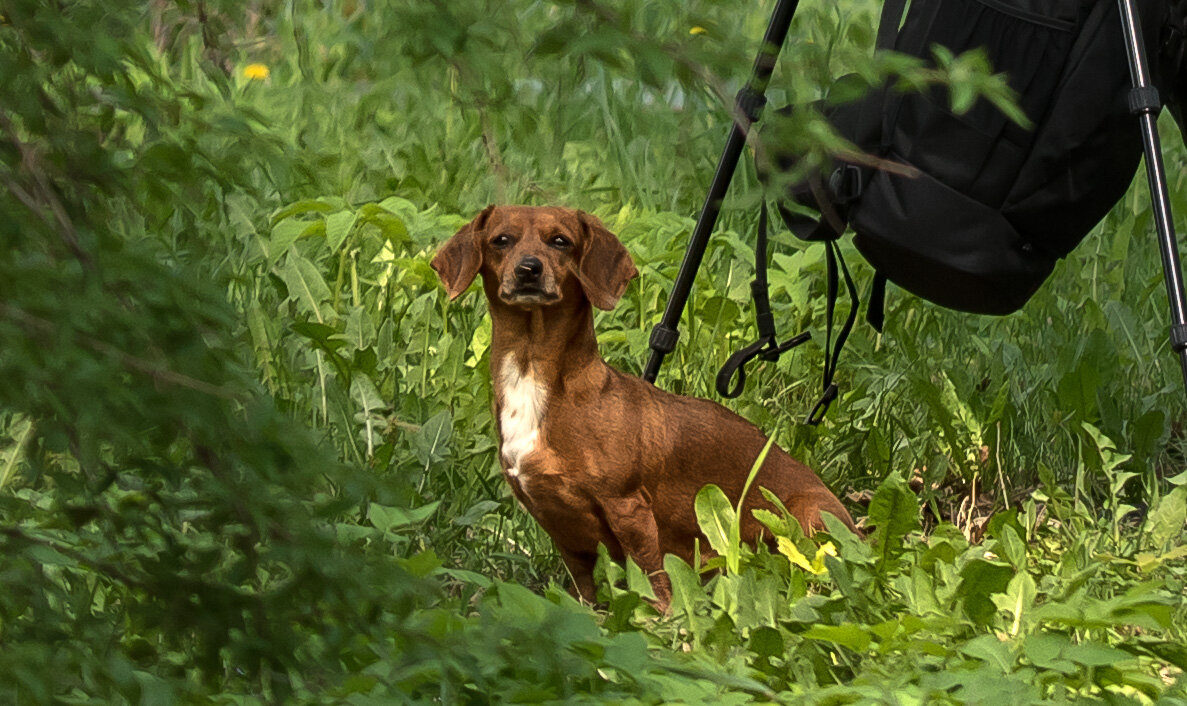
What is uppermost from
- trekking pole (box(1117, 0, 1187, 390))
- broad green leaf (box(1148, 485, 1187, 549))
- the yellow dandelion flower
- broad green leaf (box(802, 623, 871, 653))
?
trekking pole (box(1117, 0, 1187, 390))

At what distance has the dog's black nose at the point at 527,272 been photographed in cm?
311

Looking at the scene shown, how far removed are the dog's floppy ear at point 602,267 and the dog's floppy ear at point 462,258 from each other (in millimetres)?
211

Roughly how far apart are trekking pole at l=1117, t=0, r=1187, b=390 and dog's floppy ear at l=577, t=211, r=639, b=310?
3.43ft

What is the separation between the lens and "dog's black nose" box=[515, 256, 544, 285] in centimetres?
311

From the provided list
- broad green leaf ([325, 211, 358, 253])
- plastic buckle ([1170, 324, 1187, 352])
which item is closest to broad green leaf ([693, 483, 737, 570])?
plastic buckle ([1170, 324, 1187, 352])

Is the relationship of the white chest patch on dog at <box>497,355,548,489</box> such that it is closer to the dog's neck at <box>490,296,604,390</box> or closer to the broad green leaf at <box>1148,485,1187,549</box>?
the dog's neck at <box>490,296,604,390</box>

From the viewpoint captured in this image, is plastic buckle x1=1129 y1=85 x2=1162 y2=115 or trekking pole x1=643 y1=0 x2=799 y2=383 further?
trekking pole x1=643 y1=0 x2=799 y2=383

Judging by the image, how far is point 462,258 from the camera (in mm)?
3273

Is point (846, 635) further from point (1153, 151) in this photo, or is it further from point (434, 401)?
point (434, 401)

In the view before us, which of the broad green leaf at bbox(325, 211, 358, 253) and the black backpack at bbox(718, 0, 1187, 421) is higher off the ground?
the black backpack at bbox(718, 0, 1187, 421)

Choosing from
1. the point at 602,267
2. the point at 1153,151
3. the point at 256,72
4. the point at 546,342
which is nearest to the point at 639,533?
the point at 546,342

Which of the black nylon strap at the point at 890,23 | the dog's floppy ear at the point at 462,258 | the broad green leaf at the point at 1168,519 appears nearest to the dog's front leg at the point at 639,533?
the dog's floppy ear at the point at 462,258

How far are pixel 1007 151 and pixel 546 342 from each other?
1.08 metres

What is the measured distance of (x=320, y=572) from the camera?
65.1 inches
